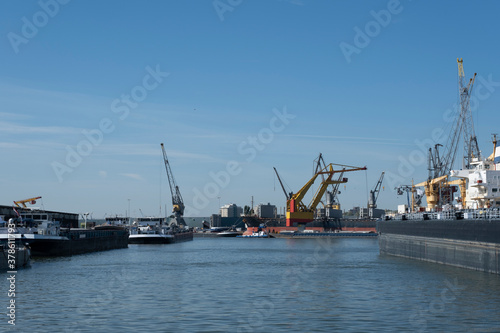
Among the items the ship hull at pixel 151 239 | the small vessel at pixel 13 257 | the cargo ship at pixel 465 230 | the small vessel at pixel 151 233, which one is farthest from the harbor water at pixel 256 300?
the small vessel at pixel 151 233

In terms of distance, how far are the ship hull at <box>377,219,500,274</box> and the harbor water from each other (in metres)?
1.18

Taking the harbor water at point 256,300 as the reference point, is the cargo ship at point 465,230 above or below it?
above

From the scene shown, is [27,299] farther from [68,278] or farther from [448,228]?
[448,228]

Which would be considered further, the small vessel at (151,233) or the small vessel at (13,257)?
the small vessel at (151,233)

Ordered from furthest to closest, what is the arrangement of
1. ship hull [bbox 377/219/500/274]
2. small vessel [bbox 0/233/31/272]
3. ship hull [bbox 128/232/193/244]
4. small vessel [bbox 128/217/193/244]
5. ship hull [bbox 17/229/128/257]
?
small vessel [bbox 128/217/193/244], ship hull [bbox 128/232/193/244], ship hull [bbox 17/229/128/257], small vessel [bbox 0/233/31/272], ship hull [bbox 377/219/500/274]

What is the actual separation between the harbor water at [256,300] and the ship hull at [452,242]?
118cm

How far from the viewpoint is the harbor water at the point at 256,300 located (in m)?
30.2

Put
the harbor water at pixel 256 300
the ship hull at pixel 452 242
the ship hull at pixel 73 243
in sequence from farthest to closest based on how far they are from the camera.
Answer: the ship hull at pixel 73 243 → the ship hull at pixel 452 242 → the harbor water at pixel 256 300

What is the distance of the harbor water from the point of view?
30.2m

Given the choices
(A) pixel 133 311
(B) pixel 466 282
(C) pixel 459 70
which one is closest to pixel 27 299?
(A) pixel 133 311

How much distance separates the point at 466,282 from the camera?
148 ft

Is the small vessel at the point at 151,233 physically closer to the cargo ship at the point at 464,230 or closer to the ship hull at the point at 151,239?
the ship hull at the point at 151,239

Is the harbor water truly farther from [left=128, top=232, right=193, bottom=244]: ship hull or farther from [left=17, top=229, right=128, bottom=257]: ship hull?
[left=128, top=232, right=193, bottom=244]: ship hull

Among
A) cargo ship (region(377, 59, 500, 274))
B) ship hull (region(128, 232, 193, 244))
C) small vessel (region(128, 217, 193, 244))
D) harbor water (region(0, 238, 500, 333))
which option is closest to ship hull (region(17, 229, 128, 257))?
ship hull (region(128, 232, 193, 244))
